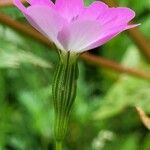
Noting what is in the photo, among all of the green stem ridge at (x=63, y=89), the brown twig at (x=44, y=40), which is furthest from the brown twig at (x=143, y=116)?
the brown twig at (x=44, y=40)

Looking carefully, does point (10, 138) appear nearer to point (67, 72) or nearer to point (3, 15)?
point (3, 15)

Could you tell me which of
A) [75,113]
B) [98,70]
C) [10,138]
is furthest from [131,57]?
[10,138]

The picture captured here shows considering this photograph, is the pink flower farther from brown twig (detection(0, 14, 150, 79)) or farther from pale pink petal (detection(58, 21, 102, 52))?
brown twig (detection(0, 14, 150, 79))

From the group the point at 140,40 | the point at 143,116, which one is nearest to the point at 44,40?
the point at 140,40

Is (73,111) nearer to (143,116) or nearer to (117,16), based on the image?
(143,116)

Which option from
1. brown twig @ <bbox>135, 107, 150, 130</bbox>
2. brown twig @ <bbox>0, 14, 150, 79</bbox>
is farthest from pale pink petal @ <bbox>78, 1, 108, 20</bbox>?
brown twig @ <bbox>0, 14, 150, 79</bbox>

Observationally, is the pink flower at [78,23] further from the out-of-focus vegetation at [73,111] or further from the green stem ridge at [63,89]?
the out-of-focus vegetation at [73,111]
